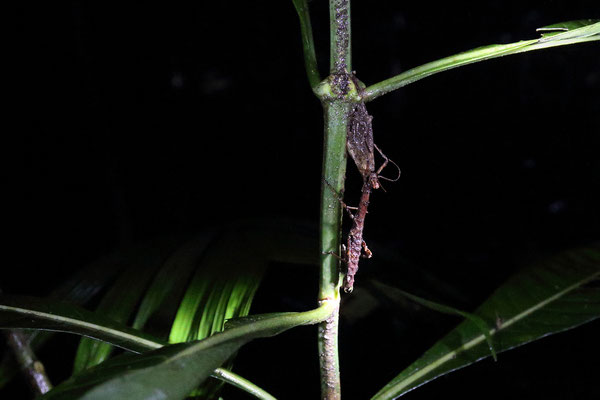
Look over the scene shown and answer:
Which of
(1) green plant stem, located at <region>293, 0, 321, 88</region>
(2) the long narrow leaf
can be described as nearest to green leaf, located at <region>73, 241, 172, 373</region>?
(2) the long narrow leaf

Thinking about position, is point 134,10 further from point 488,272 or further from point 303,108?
point 488,272

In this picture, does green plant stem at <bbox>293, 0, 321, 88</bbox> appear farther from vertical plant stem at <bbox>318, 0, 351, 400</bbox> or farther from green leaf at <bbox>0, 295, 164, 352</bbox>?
green leaf at <bbox>0, 295, 164, 352</bbox>

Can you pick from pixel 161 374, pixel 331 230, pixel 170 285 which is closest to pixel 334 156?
pixel 331 230

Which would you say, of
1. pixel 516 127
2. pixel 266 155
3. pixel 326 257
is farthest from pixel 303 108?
pixel 326 257

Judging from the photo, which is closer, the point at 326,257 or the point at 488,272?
the point at 326,257

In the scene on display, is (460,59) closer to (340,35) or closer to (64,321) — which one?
(340,35)

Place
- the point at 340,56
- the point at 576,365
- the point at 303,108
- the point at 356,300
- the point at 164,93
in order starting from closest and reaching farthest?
the point at 340,56, the point at 356,300, the point at 576,365, the point at 303,108, the point at 164,93
